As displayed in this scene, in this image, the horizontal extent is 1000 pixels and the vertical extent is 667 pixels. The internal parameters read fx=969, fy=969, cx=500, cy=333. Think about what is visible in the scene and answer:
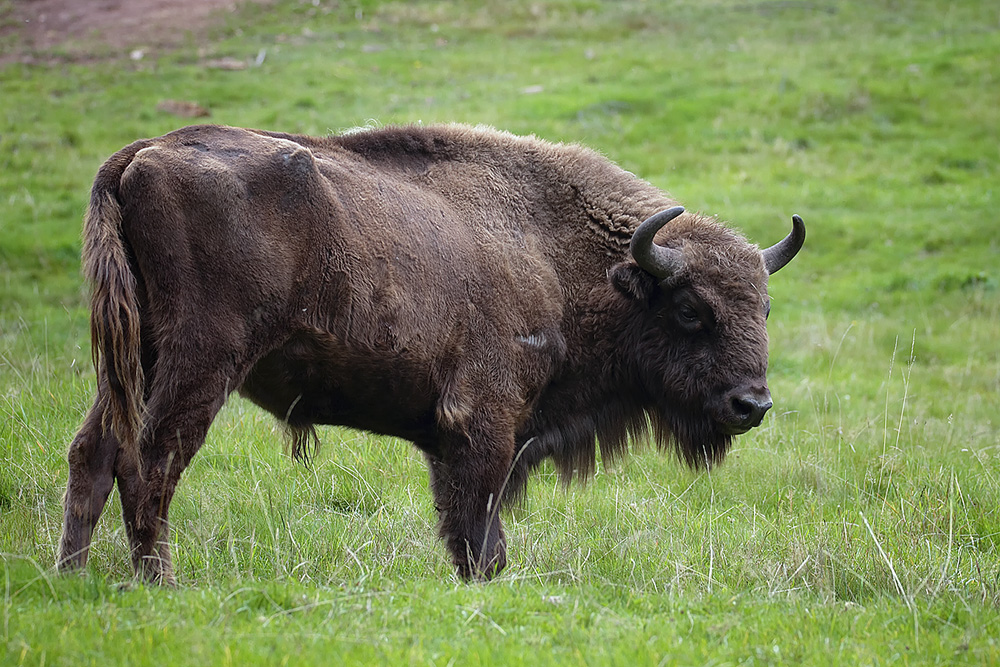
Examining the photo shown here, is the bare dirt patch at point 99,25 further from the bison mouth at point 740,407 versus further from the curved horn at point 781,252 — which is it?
the bison mouth at point 740,407

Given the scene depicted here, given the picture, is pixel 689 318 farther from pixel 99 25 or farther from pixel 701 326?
pixel 99 25

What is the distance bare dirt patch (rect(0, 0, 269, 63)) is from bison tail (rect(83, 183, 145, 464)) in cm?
2157

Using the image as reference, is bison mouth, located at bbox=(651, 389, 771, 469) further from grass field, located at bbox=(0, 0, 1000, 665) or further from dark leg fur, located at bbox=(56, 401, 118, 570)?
dark leg fur, located at bbox=(56, 401, 118, 570)

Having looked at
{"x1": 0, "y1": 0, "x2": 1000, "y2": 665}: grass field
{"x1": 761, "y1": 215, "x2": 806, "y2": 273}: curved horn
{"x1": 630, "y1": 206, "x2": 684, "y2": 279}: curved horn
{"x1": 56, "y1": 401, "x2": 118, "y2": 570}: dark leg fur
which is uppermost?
{"x1": 630, "y1": 206, "x2": 684, "y2": 279}: curved horn

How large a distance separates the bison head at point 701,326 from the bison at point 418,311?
0.01 metres

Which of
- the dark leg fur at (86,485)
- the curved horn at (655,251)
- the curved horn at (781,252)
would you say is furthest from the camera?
the curved horn at (781,252)

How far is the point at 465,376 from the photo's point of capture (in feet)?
17.0

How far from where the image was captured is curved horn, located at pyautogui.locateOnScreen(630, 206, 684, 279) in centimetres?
545

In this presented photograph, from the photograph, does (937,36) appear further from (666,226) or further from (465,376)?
(465,376)

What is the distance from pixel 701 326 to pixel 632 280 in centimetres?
51

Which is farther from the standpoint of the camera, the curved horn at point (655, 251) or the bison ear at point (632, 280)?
the bison ear at point (632, 280)

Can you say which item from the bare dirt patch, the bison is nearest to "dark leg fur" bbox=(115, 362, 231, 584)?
the bison

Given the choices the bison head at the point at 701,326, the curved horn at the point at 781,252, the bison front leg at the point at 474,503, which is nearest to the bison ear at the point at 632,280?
the bison head at the point at 701,326

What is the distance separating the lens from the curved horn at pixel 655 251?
5453mm
